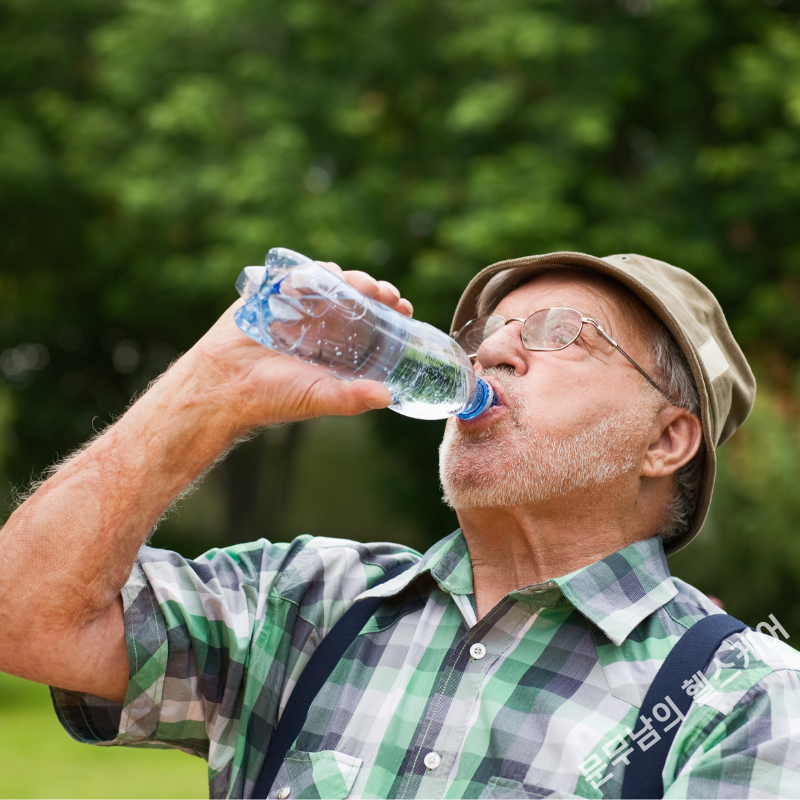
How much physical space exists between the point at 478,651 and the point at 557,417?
0.54 m

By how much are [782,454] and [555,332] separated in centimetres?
480

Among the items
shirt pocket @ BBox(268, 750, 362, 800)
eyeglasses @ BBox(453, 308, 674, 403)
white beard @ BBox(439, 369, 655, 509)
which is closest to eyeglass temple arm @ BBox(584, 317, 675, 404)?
eyeglasses @ BBox(453, 308, 674, 403)

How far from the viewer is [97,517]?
188 centimetres

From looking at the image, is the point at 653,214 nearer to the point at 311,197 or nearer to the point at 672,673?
the point at 311,197

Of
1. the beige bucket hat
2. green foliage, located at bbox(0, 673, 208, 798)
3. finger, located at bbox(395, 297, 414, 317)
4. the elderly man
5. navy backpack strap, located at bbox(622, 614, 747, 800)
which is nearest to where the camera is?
navy backpack strap, located at bbox(622, 614, 747, 800)

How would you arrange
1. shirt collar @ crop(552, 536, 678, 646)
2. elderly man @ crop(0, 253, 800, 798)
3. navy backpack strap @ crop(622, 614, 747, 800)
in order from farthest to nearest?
shirt collar @ crop(552, 536, 678, 646), elderly man @ crop(0, 253, 800, 798), navy backpack strap @ crop(622, 614, 747, 800)

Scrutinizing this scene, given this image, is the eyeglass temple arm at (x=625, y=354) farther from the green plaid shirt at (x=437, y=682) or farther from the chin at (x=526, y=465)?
the green plaid shirt at (x=437, y=682)

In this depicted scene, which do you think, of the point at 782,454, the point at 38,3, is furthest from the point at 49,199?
the point at 782,454

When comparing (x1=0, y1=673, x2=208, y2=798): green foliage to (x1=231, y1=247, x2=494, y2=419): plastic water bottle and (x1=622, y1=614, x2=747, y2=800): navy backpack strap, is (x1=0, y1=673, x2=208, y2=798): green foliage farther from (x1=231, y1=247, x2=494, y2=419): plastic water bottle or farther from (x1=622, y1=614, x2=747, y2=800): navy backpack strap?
(x1=622, y1=614, x2=747, y2=800): navy backpack strap

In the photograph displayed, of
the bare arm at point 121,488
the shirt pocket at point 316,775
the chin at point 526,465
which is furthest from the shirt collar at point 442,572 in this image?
the bare arm at point 121,488

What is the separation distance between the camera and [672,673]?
181 cm

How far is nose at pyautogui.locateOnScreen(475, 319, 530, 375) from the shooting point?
2.27 meters

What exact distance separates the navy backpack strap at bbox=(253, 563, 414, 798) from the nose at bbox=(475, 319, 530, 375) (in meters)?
0.60

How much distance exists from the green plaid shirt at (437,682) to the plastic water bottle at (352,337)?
0.36m
